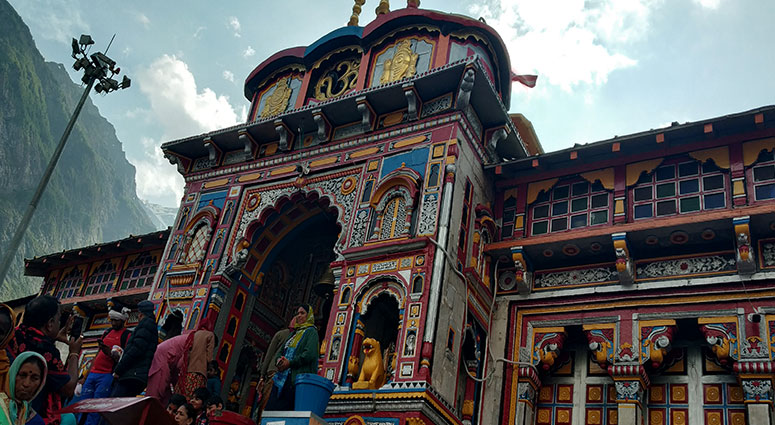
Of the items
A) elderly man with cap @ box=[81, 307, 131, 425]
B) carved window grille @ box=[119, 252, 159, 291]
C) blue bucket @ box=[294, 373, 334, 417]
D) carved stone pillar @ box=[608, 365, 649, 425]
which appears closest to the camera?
blue bucket @ box=[294, 373, 334, 417]

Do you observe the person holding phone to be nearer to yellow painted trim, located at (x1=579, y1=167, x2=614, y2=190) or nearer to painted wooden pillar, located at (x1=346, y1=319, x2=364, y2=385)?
painted wooden pillar, located at (x1=346, y1=319, x2=364, y2=385)

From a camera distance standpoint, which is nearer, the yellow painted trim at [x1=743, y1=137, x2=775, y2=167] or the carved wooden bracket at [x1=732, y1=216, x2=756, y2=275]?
Result: the carved wooden bracket at [x1=732, y1=216, x2=756, y2=275]

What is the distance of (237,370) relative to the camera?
16.0m

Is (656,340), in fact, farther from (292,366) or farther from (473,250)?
(292,366)

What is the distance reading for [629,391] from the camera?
1143 centimetres

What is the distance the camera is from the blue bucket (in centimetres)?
938

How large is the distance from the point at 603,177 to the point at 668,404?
4.23 metres

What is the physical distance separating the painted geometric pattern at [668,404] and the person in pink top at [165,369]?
7.50m

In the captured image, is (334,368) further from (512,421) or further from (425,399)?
(512,421)

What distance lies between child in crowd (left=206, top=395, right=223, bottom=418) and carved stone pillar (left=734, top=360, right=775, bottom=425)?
746cm

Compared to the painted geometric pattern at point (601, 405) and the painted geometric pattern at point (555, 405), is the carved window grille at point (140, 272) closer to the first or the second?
the painted geometric pattern at point (555, 405)

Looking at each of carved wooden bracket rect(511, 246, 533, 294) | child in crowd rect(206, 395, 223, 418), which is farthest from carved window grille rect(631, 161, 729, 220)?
child in crowd rect(206, 395, 223, 418)

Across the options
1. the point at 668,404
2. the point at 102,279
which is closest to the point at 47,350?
the point at 668,404

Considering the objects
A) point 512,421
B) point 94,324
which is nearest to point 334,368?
point 512,421
